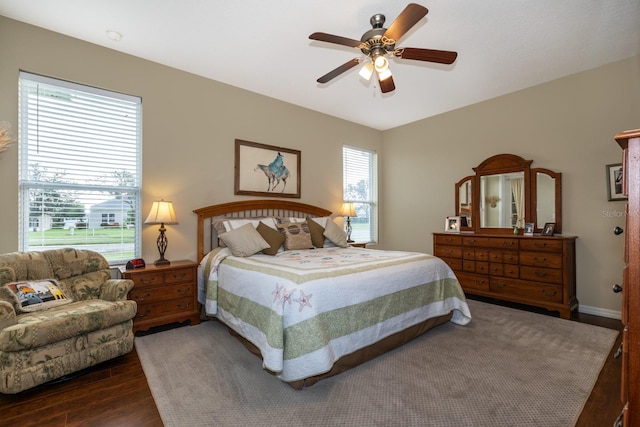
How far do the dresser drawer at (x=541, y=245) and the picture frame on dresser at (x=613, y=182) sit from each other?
0.78 metres

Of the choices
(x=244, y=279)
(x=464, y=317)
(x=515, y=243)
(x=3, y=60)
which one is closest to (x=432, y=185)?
(x=515, y=243)

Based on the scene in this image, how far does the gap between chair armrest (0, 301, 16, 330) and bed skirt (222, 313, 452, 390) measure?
4.97 feet

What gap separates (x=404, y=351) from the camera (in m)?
2.53

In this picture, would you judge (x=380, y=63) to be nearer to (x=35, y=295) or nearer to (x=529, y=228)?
(x=529, y=228)

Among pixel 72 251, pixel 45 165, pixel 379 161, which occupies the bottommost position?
pixel 72 251

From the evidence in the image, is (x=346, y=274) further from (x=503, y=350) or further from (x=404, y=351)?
(x=503, y=350)

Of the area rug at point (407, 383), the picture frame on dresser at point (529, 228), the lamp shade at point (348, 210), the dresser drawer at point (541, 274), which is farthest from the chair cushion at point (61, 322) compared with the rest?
the picture frame on dresser at point (529, 228)

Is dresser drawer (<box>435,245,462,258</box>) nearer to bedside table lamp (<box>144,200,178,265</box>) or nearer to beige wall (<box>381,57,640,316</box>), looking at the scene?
beige wall (<box>381,57,640,316</box>)

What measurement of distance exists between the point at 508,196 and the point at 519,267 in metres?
1.06

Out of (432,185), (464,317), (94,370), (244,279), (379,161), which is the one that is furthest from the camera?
(379,161)

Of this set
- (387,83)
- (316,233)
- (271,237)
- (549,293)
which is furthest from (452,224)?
(271,237)

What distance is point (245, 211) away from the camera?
13.4ft

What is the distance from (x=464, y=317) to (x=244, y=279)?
2.30 m

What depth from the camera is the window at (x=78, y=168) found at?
2773 millimetres
